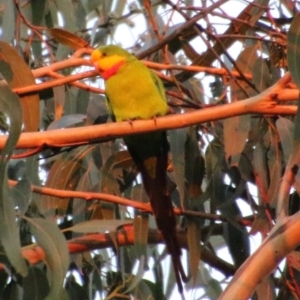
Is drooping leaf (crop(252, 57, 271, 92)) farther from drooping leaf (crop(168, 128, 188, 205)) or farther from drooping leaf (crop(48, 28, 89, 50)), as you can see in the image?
drooping leaf (crop(48, 28, 89, 50))

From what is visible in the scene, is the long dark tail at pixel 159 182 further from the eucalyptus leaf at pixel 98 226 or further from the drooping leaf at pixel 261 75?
the drooping leaf at pixel 261 75

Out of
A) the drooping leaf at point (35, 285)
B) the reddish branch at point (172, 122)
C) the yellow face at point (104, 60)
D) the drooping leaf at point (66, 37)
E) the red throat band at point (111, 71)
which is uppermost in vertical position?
the drooping leaf at point (66, 37)

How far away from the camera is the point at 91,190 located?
207 cm

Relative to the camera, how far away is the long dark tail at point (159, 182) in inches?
75.0

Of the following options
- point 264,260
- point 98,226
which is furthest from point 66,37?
point 264,260

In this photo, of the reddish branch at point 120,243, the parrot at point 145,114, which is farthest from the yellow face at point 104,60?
the reddish branch at point 120,243

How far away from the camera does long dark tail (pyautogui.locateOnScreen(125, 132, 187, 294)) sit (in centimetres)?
190

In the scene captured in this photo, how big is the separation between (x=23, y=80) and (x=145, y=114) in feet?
1.36

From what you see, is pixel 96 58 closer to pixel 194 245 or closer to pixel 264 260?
pixel 194 245

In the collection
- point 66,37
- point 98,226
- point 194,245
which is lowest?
→ point 194,245

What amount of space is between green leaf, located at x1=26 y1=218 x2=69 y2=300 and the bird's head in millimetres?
605

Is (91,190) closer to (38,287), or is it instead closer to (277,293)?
(38,287)

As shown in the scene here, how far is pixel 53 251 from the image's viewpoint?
5.15 ft

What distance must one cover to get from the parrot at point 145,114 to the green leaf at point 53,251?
38 cm
